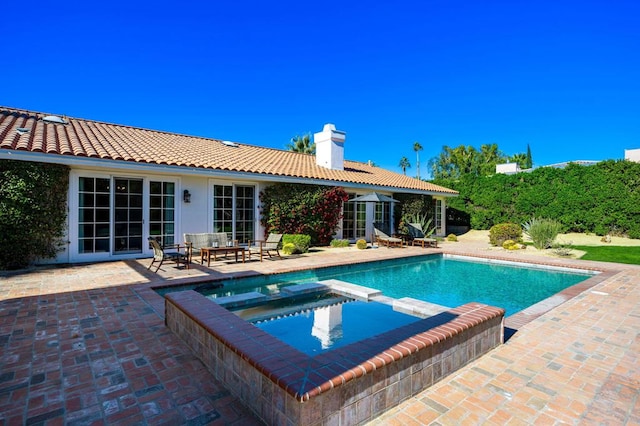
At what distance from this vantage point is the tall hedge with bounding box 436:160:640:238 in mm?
16297

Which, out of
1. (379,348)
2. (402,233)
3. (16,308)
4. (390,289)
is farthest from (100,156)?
(402,233)

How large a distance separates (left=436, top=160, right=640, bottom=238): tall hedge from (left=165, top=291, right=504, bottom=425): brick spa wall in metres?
17.9

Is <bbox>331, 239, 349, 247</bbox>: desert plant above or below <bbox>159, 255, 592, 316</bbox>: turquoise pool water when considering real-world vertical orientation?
above

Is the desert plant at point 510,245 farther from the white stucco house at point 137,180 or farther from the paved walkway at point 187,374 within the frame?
the paved walkway at point 187,374

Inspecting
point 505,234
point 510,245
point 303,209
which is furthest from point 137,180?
point 505,234

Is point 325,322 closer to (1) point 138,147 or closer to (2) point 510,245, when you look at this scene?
(1) point 138,147

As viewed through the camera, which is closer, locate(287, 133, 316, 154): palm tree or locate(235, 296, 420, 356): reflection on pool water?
locate(235, 296, 420, 356): reflection on pool water

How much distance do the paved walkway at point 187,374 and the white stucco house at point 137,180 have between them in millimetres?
4177

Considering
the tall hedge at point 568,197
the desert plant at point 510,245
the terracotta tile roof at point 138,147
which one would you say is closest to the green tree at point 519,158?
A: the tall hedge at point 568,197

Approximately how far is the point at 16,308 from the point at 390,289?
273 inches

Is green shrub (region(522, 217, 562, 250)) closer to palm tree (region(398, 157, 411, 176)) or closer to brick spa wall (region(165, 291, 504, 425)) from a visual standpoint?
brick spa wall (region(165, 291, 504, 425))

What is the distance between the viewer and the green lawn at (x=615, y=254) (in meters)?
10.9

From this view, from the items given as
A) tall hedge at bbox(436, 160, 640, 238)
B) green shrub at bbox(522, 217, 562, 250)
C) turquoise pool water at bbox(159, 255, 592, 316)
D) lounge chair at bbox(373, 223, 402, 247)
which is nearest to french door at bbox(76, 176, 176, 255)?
turquoise pool water at bbox(159, 255, 592, 316)

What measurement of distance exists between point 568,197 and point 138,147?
2094 cm
